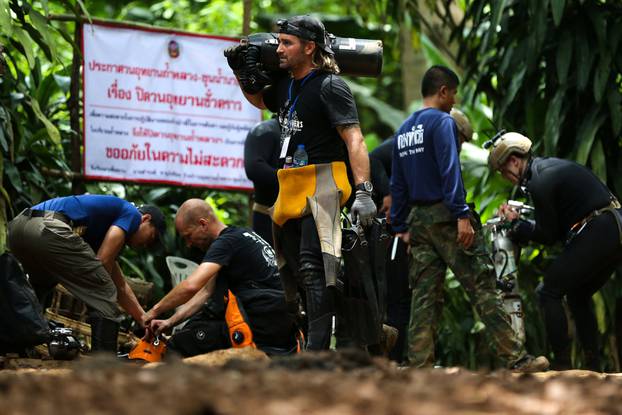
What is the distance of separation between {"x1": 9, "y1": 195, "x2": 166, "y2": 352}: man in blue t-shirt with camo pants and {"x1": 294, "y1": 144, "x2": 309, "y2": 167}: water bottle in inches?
67.3

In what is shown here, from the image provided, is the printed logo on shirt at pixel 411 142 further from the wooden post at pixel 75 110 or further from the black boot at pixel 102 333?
the wooden post at pixel 75 110

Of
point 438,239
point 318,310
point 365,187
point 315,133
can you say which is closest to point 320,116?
point 315,133

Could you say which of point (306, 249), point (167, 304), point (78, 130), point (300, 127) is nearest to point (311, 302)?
point (306, 249)

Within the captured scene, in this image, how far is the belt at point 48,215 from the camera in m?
7.57

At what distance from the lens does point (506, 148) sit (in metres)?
7.60

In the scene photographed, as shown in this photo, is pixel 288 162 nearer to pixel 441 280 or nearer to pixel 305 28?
pixel 305 28

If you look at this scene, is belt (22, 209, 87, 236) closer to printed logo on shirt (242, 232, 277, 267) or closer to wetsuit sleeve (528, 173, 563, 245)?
printed logo on shirt (242, 232, 277, 267)

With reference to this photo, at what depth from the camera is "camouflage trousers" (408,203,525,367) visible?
7.07 m

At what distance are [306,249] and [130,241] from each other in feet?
6.57

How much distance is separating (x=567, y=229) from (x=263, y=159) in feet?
7.23

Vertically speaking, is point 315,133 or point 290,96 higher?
point 290,96

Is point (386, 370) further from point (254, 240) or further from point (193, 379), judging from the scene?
point (254, 240)

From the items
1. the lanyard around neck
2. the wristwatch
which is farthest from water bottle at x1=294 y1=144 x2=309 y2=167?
the wristwatch

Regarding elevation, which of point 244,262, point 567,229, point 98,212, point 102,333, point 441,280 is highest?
point 98,212
